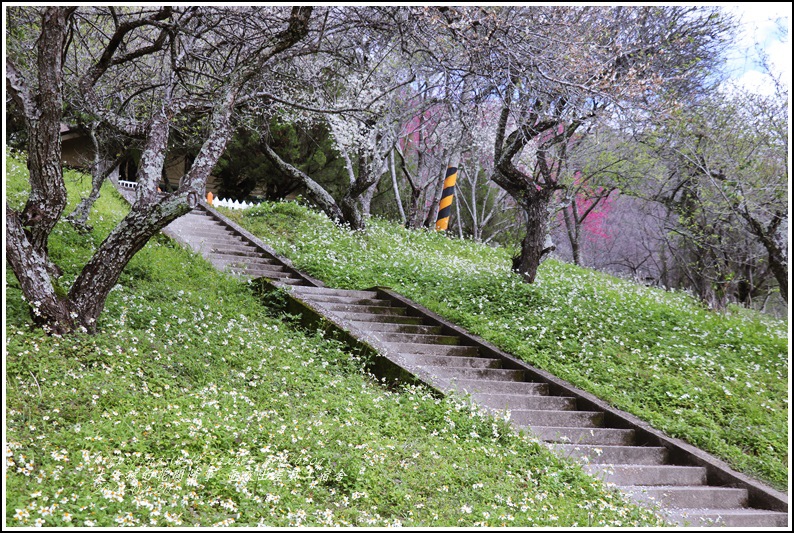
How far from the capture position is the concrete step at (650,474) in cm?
613

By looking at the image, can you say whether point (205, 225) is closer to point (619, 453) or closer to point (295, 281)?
point (295, 281)

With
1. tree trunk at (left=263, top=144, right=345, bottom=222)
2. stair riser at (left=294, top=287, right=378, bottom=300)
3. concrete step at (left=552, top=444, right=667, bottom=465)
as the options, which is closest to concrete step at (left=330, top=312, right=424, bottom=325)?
stair riser at (left=294, top=287, right=378, bottom=300)

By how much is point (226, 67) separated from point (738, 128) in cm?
1031

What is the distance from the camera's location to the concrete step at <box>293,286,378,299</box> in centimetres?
1018

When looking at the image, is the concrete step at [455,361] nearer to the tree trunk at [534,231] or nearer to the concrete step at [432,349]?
the concrete step at [432,349]

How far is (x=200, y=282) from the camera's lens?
970cm

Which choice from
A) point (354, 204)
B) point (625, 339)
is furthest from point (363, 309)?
point (354, 204)

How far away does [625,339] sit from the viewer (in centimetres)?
966

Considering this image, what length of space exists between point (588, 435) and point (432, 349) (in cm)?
276

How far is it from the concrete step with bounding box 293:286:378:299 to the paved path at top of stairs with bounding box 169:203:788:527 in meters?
0.02

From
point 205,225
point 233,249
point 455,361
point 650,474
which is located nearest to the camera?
point 650,474

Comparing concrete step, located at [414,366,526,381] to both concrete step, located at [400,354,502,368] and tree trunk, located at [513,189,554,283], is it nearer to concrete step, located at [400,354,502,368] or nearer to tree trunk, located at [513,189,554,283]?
concrete step, located at [400,354,502,368]

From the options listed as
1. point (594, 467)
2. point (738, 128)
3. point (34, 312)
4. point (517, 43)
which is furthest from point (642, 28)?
point (34, 312)

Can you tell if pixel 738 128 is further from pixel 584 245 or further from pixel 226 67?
pixel 584 245
